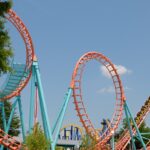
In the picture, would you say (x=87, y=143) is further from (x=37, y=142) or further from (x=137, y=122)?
(x=137, y=122)

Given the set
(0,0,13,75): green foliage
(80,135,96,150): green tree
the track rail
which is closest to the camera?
(0,0,13,75): green foliage

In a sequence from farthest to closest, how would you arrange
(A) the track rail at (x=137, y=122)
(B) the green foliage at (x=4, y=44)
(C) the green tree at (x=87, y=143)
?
(A) the track rail at (x=137, y=122), (C) the green tree at (x=87, y=143), (B) the green foliage at (x=4, y=44)

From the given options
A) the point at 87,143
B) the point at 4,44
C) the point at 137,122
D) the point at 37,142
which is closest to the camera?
the point at 4,44

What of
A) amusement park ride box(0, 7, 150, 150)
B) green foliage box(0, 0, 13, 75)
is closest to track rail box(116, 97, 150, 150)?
amusement park ride box(0, 7, 150, 150)

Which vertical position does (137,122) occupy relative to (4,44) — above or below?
above

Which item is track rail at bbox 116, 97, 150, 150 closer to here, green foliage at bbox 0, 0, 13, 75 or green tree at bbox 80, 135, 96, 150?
green tree at bbox 80, 135, 96, 150

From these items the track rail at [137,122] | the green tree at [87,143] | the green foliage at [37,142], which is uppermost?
the track rail at [137,122]

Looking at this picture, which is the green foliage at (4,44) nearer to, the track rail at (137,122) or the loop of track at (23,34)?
the loop of track at (23,34)

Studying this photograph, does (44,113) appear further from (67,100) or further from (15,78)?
(15,78)

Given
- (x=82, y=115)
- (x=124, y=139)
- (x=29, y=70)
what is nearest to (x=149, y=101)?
(x=124, y=139)

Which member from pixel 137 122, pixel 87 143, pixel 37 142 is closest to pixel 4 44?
pixel 37 142

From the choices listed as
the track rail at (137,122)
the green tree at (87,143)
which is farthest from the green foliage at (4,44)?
the track rail at (137,122)

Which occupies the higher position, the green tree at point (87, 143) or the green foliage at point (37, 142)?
the green tree at point (87, 143)

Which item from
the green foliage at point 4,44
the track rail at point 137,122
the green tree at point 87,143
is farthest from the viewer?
the track rail at point 137,122
